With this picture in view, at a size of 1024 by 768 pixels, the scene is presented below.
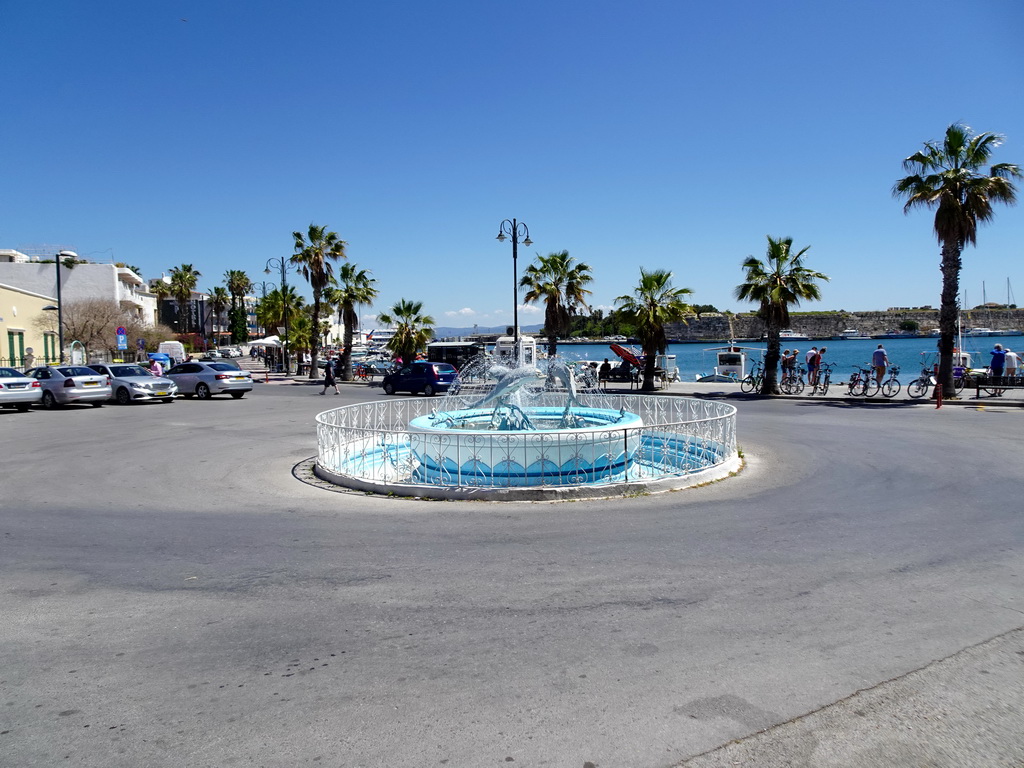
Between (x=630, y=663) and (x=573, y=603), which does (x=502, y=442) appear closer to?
(x=573, y=603)

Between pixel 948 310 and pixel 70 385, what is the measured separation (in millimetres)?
31415

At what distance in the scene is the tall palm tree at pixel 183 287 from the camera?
9312 centimetres

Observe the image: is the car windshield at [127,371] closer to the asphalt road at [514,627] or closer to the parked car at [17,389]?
the parked car at [17,389]

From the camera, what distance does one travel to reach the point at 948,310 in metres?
25.0

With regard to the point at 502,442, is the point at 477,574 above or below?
below

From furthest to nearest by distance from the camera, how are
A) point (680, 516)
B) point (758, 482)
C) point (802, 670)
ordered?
point (758, 482) → point (680, 516) → point (802, 670)

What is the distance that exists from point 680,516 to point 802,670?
4308 millimetres

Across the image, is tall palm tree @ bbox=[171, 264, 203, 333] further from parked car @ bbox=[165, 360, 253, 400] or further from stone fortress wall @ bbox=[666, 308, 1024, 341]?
stone fortress wall @ bbox=[666, 308, 1024, 341]

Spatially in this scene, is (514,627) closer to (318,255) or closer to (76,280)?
(318,255)

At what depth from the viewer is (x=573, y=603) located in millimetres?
6039

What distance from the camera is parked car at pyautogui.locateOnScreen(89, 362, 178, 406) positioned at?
86.4ft

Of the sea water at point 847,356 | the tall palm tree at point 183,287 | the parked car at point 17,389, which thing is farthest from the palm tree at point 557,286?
the tall palm tree at point 183,287

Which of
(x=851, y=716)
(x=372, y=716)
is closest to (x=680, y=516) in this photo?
(x=851, y=716)

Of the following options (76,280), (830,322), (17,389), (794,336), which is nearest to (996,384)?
(17,389)
